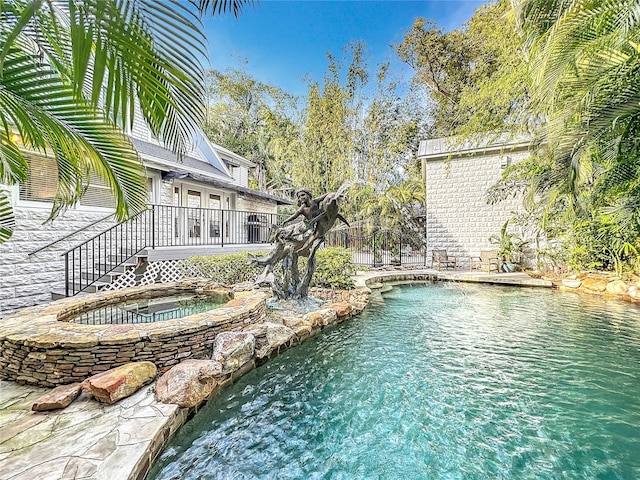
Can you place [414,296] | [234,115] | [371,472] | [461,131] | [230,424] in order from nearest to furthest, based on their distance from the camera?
[371,472] → [230,424] → [414,296] → [461,131] → [234,115]

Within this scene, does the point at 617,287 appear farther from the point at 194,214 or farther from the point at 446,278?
the point at 194,214

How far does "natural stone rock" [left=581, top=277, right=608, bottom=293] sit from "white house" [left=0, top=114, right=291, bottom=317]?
9621 mm

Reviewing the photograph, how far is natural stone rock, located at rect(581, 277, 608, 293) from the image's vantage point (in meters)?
7.29

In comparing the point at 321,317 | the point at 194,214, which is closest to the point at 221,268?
the point at 321,317

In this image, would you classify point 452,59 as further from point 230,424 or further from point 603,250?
point 230,424

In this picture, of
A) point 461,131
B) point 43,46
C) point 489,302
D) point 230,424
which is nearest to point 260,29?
point 461,131

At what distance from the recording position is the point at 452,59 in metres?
16.0

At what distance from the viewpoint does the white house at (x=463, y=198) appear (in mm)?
10750

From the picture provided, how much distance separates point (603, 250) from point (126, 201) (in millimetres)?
10675

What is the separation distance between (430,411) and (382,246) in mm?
11240

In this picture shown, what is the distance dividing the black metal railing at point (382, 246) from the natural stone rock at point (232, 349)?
931 cm

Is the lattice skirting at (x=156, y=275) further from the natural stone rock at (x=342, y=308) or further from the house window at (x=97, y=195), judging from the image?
the natural stone rock at (x=342, y=308)

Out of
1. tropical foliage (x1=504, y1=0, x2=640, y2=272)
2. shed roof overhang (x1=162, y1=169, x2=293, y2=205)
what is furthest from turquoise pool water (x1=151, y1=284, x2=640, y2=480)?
shed roof overhang (x1=162, y1=169, x2=293, y2=205)

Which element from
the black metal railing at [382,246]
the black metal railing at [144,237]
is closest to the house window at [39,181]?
the black metal railing at [144,237]
